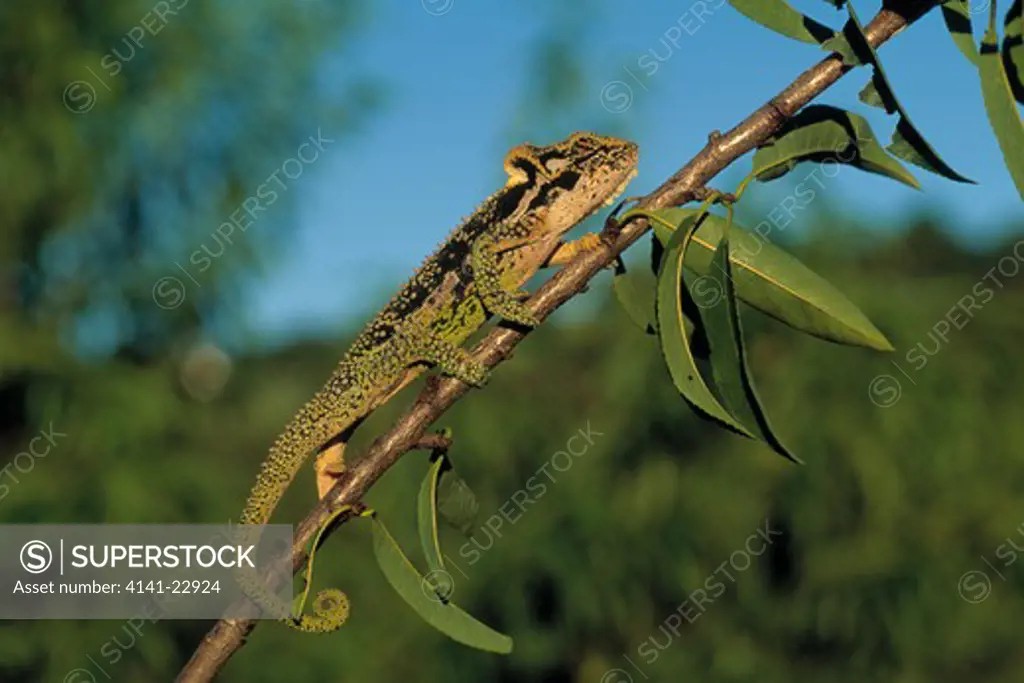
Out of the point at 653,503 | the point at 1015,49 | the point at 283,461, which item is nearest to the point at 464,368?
the point at 283,461

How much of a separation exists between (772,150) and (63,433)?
229 inches

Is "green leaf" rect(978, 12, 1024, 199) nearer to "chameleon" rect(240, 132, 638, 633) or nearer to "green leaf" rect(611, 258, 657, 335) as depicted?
"green leaf" rect(611, 258, 657, 335)

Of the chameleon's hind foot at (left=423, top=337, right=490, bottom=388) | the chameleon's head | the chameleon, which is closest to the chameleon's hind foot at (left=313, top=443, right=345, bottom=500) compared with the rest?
the chameleon

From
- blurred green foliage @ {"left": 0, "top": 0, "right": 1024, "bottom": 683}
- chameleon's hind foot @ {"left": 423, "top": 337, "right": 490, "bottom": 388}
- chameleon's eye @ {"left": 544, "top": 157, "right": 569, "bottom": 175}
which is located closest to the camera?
chameleon's hind foot @ {"left": 423, "top": 337, "right": 490, "bottom": 388}

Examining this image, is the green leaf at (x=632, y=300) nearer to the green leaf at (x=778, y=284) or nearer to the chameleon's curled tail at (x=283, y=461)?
the green leaf at (x=778, y=284)

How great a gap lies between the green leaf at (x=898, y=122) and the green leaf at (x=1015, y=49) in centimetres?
15

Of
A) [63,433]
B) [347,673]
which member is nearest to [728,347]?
[347,673]

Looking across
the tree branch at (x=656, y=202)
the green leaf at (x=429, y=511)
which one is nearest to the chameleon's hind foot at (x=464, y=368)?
the tree branch at (x=656, y=202)

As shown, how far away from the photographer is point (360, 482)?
1266 mm

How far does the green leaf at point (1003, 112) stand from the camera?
3.71 ft

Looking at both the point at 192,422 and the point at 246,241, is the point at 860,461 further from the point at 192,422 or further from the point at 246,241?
the point at 246,241

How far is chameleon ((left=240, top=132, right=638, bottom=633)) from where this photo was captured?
69.2 inches

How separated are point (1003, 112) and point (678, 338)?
44 centimetres

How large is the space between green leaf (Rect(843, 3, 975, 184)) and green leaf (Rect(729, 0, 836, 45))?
8 centimetres
